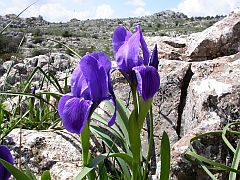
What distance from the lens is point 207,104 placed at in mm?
2211

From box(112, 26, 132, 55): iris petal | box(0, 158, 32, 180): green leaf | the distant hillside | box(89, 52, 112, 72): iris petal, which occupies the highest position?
the distant hillside

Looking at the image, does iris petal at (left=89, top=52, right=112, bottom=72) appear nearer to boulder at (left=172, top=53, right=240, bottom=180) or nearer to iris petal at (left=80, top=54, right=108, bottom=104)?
iris petal at (left=80, top=54, right=108, bottom=104)

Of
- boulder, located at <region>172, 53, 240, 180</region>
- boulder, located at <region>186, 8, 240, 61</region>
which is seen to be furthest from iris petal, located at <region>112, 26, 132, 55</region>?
boulder, located at <region>186, 8, 240, 61</region>

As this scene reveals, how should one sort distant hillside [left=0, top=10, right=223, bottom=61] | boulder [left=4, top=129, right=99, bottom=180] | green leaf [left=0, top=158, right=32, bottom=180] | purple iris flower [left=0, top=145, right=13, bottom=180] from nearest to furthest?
green leaf [left=0, top=158, right=32, bottom=180]
purple iris flower [left=0, top=145, right=13, bottom=180]
boulder [left=4, top=129, right=99, bottom=180]
distant hillside [left=0, top=10, right=223, bottom=61]

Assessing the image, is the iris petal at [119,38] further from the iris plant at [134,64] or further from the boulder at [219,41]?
the boulder at [219,41]

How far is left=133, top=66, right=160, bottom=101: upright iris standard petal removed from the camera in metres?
1.35

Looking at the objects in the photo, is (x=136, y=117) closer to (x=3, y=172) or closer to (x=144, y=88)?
(x=144, y=88)

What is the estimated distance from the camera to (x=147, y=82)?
4.42 feet

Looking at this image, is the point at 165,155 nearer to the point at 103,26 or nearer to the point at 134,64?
the point at 134,64

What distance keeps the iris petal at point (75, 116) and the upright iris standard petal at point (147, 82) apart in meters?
0.18

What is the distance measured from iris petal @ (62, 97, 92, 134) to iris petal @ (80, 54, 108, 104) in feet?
0.30

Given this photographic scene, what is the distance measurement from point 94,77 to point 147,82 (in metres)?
0.17

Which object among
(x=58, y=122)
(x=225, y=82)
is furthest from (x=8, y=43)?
(x=225, y=82)

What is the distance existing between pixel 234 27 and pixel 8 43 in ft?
38.9
